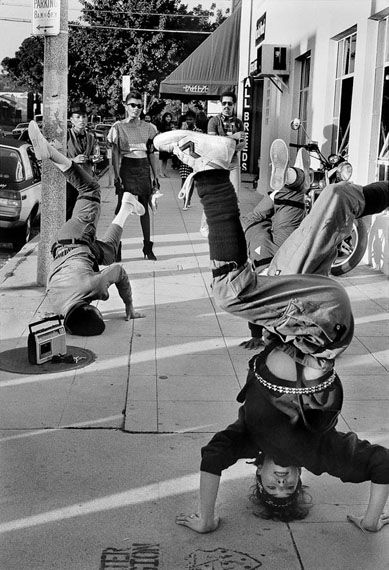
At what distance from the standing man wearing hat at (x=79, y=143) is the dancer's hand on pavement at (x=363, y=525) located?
7039 mm

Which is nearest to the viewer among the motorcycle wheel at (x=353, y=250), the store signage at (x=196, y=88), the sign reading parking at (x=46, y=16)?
the sign reading parking at (x=46, y=16)

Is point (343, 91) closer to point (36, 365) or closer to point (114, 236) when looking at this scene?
point (114, 236)

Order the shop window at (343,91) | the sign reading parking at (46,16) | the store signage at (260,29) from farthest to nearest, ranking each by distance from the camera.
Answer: the store signage at (260,29)
the shop window at (343,91)
the sign reading parking at (46,16)

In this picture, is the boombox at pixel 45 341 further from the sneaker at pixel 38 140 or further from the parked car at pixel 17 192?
the parked car at pixel 17 192

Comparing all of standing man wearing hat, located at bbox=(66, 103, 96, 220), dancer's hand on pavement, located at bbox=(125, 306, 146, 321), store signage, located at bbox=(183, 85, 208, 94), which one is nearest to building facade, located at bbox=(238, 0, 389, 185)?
standing man wearing hat, located at bbox=(66, 103, 96, 220)

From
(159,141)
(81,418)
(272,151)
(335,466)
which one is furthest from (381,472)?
(272,151)

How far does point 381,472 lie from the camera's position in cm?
345

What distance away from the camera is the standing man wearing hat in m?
10.1

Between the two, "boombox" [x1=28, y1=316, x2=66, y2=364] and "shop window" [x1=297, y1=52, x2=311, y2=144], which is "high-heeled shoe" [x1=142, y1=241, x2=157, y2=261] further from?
"shop window" [x1=297, y1=52, x2=311, y2=144]

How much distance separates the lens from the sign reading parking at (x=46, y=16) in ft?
27.6

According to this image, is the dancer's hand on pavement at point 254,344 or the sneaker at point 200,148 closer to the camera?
the sneaker at point 200,148

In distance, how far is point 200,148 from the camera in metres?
3.07

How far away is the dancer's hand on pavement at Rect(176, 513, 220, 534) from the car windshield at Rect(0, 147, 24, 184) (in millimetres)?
9039

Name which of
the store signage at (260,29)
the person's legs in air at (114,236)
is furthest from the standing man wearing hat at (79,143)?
the store signage at (260,29)
